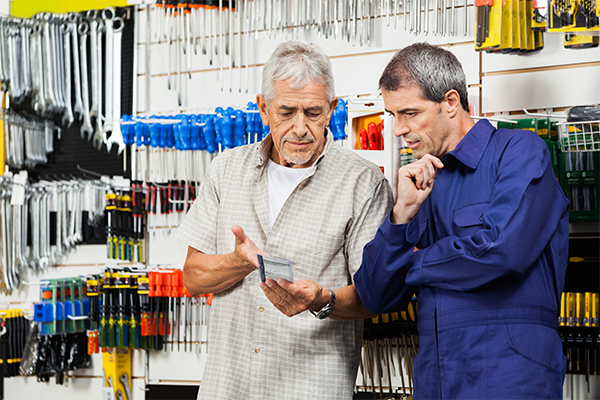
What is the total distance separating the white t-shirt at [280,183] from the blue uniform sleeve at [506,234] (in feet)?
1.93

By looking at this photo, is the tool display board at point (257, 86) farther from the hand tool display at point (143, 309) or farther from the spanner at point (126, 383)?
the hand tool display at point (143, 309)

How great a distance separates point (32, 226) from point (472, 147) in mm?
4027

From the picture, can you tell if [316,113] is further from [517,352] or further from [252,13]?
[252,13]

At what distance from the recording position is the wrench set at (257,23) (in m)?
3.84

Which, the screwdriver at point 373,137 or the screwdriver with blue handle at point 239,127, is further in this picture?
the screwdriver with blue handle at point 239,127

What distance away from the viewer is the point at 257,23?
4156 millimetres

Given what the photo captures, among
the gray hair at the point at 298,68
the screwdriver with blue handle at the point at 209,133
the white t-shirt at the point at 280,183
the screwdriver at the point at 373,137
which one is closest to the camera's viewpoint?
the gray hair at the point at 298,68

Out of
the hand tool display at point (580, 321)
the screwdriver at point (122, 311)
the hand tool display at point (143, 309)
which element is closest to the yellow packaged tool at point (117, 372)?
the hand tool display at point (143, 309)

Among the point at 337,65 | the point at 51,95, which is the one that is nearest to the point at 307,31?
the point at 337,65

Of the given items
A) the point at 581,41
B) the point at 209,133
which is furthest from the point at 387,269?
the point at 209,133

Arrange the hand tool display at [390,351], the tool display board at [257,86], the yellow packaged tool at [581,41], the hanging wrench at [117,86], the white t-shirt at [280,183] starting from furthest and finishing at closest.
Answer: the hanging wrench at [117,86] < the tool display board at [257,86] < the hand tool display at [390,351] < the yellow packaged tool at [581,41] < the white t-shirt at [280,183]

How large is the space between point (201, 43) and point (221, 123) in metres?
0.96

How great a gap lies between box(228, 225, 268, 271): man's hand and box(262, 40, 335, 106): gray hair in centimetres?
51

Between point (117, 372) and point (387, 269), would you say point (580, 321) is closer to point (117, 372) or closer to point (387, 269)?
point (387, 269)
